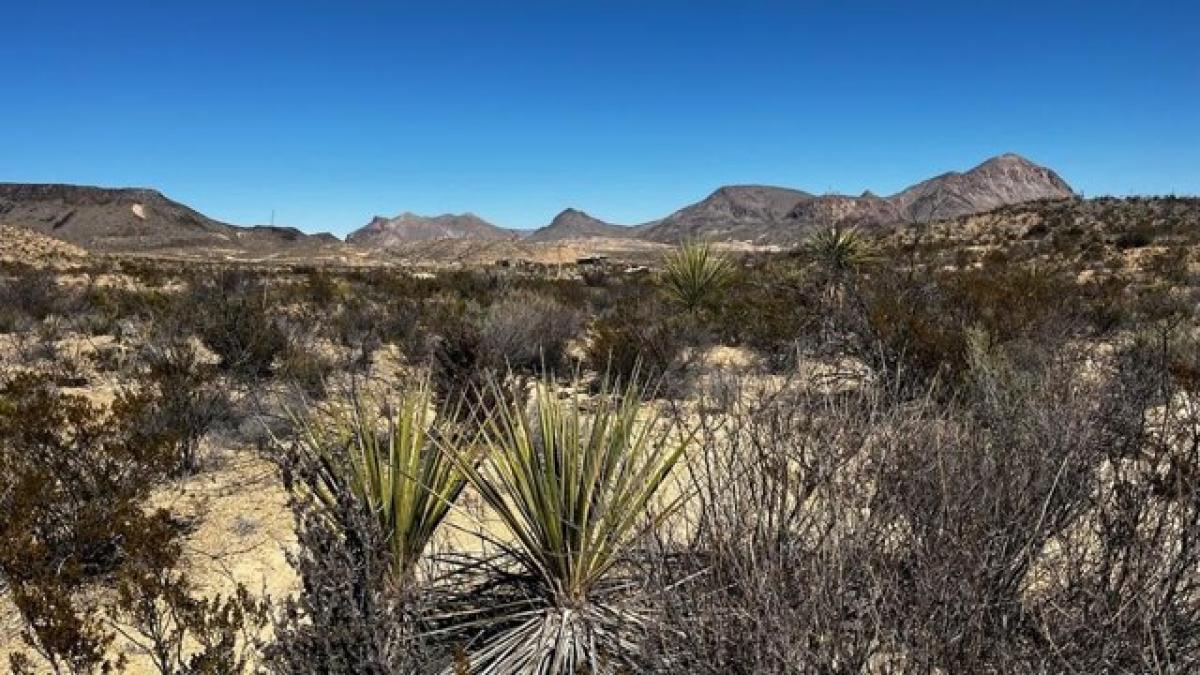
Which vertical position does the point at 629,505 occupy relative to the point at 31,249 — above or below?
below

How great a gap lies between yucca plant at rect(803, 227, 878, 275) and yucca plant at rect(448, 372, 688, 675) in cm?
1026

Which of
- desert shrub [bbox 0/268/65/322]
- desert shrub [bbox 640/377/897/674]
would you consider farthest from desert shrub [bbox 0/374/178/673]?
desert shrub [bbox 0/268/65/322]

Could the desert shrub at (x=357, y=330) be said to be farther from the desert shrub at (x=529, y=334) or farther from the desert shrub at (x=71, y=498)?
the desert shrub at (x=71, y=498)

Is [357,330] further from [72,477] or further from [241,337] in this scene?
[72,477]

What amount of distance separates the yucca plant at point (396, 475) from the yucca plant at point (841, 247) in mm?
10318

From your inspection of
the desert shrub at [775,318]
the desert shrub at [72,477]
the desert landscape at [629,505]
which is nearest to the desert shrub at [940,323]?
the desert landscape at [629,505]

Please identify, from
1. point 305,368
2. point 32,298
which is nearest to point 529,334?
point 305,368

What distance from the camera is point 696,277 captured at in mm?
14016

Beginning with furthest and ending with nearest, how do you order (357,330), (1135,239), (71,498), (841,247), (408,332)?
(1135,239) → (841,247) → (357,330) → (408,332) → (71,498)

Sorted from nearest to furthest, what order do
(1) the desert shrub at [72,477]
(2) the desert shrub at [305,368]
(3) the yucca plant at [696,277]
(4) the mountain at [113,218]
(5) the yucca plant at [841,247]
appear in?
(1) the desert shrub at [72,477], (2) the desert shrub at [305,368], (5) the yucca plant at [841,247], (3) the yucca plant at [696,277], (4) the mountain at [113,218]

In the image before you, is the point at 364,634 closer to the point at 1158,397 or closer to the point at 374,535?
the point at 374,535

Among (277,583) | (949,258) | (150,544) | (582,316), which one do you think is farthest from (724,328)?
(949,258)

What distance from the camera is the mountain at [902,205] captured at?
10.5 m

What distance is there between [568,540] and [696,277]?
37.0 ft
